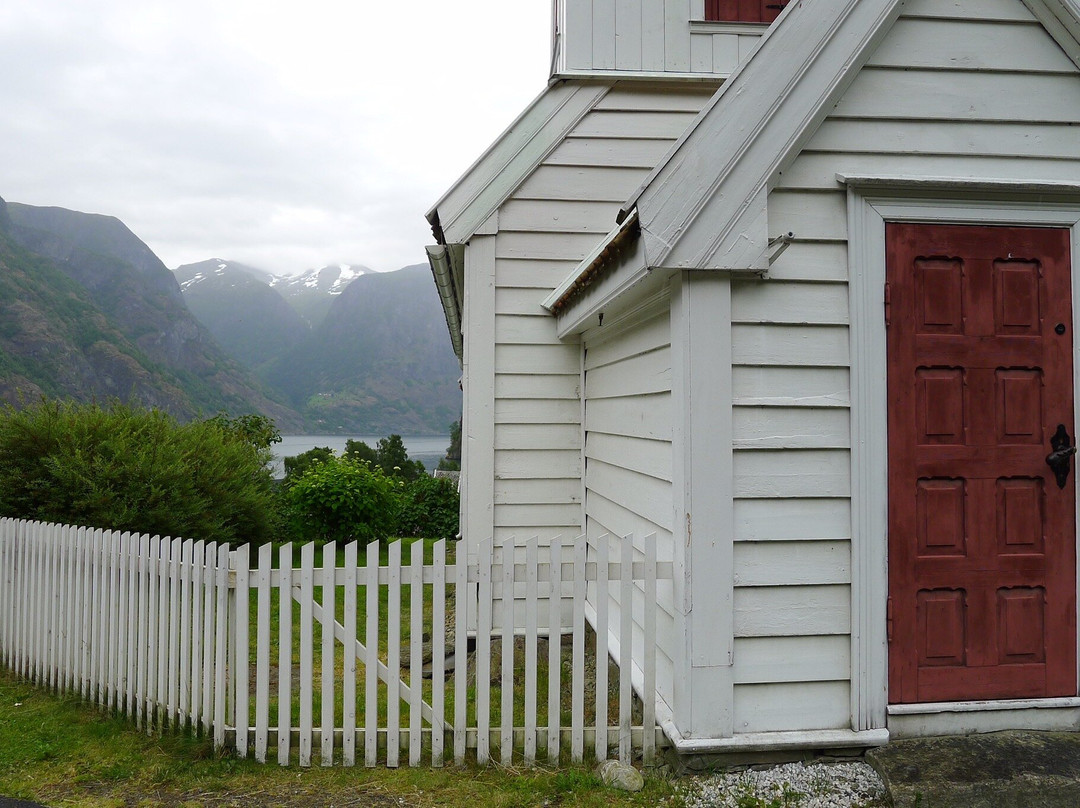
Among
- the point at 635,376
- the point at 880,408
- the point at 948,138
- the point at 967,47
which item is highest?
→ the point at 967,47

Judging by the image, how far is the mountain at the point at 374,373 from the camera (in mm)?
125188

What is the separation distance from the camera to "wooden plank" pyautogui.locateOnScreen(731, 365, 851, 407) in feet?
12.8

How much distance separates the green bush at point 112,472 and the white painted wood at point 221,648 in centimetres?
528

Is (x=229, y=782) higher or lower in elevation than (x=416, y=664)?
lower

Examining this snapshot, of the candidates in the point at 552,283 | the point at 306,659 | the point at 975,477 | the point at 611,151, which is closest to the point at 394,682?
the point at 306,659

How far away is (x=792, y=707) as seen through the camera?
12.7 ft

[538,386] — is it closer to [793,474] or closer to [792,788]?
[793,474]

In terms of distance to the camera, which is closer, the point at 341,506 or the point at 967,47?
the point at 967,47

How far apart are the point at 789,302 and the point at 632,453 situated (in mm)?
1594

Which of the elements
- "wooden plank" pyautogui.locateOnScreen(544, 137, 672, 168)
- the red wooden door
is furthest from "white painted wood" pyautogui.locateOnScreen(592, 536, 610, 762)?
"wooden plank" pyautogui.locateOnScreen(544, 137, 672, 168)

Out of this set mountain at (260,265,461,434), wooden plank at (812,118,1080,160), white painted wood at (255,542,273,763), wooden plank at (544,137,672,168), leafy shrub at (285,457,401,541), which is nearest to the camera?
wooden plank at (812,118,1080,160)

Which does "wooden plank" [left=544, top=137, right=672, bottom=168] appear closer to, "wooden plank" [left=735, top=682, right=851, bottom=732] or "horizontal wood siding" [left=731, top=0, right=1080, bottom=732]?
"horizontal wood siding" [left=731, top=0, right=1080, bottom=732]

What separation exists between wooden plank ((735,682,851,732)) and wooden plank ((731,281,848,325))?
6.41 ft

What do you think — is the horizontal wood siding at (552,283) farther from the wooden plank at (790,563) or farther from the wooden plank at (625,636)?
the wooden plank at (790,563)
